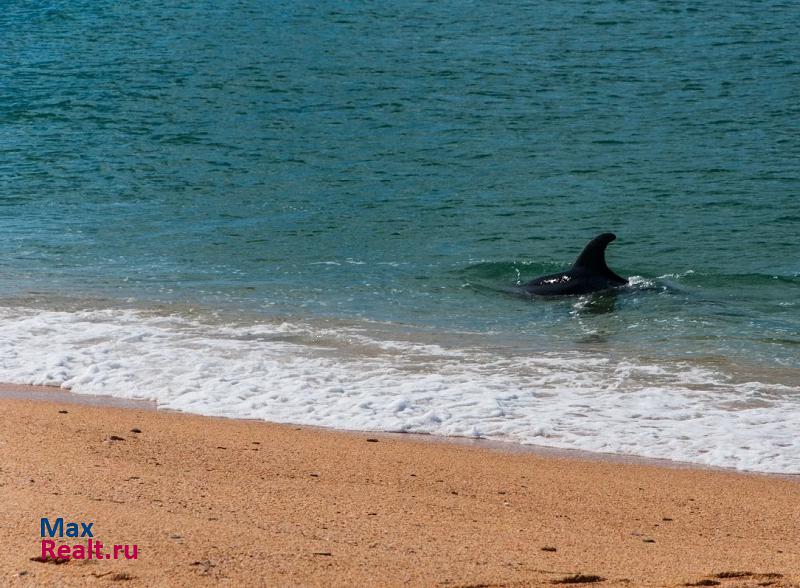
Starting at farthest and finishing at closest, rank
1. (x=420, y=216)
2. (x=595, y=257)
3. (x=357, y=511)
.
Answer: (x=420, y=216) < (x=595, y=257) < (x=357, y=511)

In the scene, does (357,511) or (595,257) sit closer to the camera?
(357,511)

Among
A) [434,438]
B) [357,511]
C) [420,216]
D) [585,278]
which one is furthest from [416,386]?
[420,216]

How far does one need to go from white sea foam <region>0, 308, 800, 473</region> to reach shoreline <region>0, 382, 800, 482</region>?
9cm

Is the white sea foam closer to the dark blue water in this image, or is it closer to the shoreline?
the shoreline

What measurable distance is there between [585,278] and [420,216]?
16.6ft

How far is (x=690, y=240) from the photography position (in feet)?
50.4

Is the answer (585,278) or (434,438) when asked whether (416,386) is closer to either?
(434,438)

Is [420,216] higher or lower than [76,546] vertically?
higher

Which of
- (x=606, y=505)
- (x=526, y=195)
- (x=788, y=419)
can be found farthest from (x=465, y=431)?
(x=526, y=195)

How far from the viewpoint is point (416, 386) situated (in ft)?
27.2

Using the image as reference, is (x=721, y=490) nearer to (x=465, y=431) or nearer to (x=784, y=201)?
(x=465, y=431)

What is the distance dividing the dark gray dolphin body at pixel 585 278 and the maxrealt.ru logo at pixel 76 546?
27.5 ft

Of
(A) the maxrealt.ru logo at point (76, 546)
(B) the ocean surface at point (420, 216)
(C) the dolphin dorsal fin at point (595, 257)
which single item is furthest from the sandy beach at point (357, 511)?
(C) the dolphin dorsal fin at point (595, 257)

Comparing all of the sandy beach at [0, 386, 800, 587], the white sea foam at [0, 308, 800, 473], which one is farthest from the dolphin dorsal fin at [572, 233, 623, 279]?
the sandy beach at [0, 386, 800, 587]
